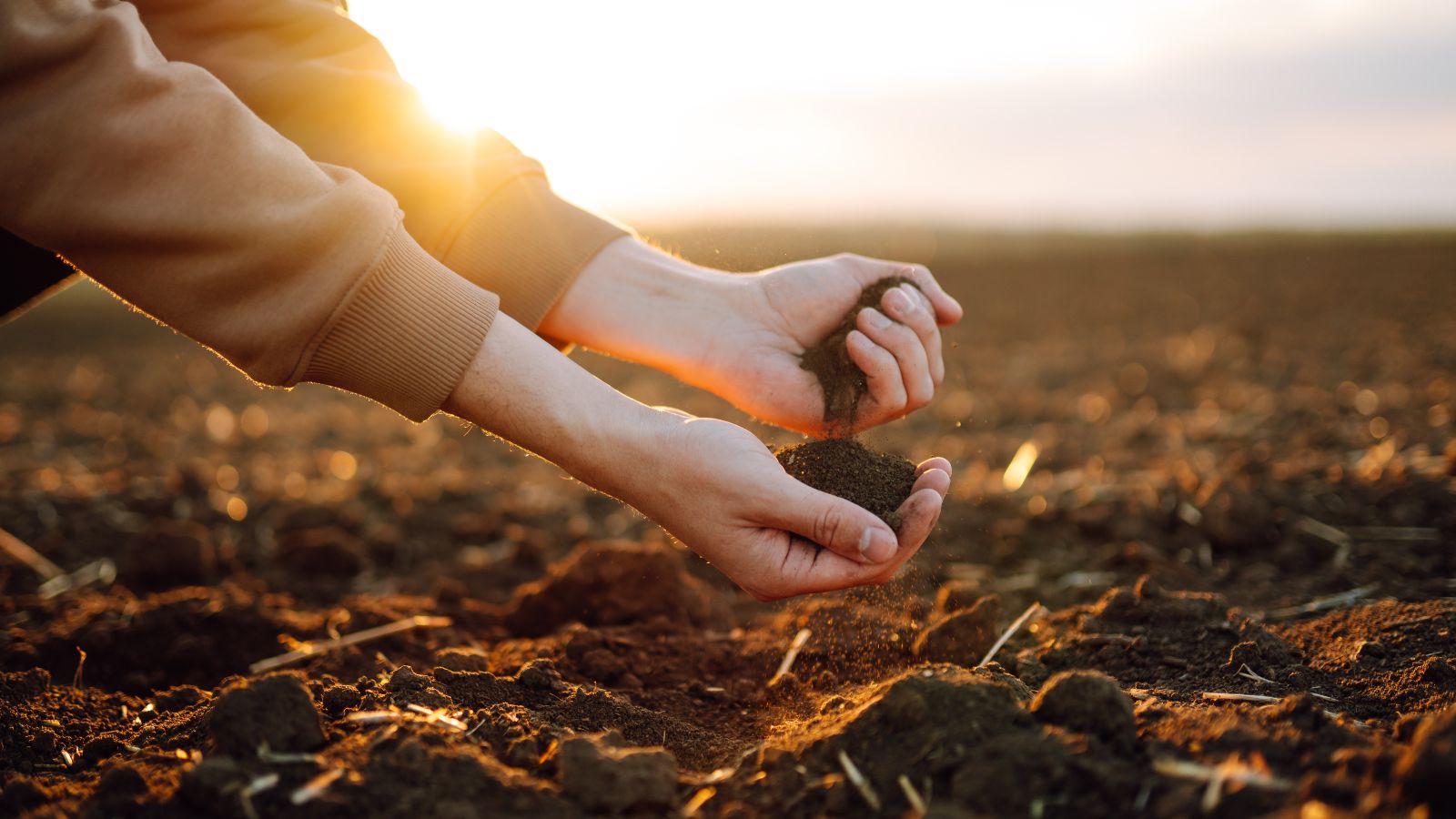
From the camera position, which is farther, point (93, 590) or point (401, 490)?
point (401, 490)

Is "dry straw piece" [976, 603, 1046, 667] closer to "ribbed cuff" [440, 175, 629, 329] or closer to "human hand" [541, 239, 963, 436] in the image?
"human hand" [541, 239, 963, 436]

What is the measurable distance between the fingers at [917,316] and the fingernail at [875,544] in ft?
2.23

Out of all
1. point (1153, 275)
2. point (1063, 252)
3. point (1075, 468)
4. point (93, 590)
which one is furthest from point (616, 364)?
point (1063, 252)

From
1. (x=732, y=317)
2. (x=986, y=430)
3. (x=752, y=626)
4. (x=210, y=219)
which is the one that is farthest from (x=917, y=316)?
(x=986, y=430)

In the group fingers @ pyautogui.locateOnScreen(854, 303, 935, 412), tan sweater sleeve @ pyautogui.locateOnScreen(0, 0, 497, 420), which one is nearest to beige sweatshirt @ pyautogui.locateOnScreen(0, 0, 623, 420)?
tan sweater sleeve @ pyautogui.locateOnScreen(0, 0, 497, 420)

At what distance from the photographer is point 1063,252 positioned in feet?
77.4

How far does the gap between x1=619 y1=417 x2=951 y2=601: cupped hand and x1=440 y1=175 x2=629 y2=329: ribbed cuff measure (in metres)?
0.80

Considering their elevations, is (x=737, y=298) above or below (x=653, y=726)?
above

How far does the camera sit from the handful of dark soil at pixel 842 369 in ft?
8.90

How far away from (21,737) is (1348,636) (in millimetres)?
3195

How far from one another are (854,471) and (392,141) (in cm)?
160

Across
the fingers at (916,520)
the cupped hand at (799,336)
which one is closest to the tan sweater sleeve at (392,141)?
the cupped hand at (799,336)

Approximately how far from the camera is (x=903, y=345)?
260 centimetres

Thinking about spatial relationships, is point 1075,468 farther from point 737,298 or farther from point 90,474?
point 90,474
